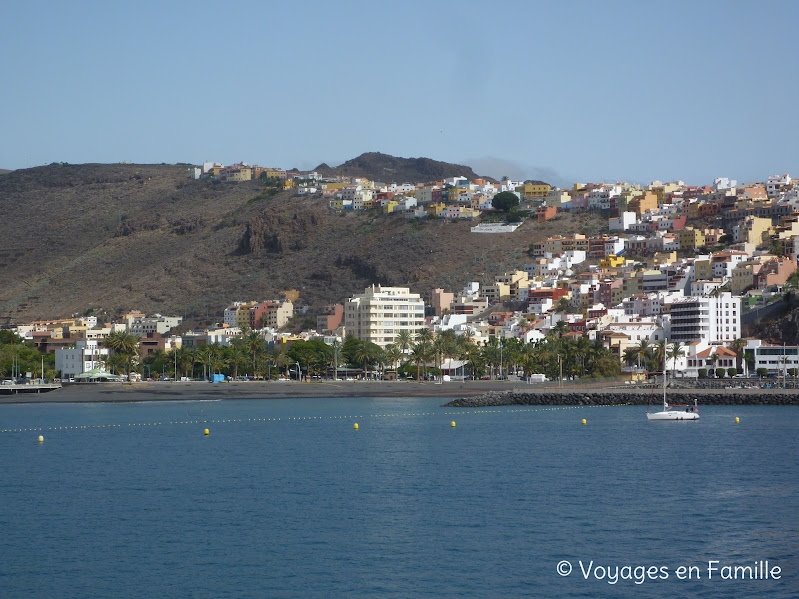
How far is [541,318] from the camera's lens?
486ft

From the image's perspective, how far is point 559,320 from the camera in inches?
5625

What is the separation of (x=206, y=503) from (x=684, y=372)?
84.6m

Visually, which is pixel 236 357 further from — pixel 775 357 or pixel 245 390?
pixel 775 357

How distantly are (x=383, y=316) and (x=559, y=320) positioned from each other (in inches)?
849

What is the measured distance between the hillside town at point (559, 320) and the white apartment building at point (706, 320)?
0.49 feet

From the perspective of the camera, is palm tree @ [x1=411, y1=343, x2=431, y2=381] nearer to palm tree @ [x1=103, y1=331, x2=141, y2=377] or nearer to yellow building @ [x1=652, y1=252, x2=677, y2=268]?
palm tree @ [x1=103, y1=331, x2=141, y2=377]

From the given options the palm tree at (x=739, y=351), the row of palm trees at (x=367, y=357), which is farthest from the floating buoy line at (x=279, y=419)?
the palm tree at (x=739, y=351)

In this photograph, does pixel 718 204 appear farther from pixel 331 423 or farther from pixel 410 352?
pixel 331 423

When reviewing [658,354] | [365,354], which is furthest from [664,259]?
[365,354]

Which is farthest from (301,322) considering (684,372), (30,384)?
(684,372)

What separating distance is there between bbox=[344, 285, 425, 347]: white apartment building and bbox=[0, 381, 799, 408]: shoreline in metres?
24.6

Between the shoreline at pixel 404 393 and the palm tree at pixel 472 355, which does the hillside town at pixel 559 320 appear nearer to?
the palm tree at pixel 472 355

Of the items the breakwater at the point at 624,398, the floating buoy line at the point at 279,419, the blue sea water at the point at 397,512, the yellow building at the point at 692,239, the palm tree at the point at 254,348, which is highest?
the yellow building at the point at 692,239

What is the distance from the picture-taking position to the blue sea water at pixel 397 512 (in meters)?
27.7
